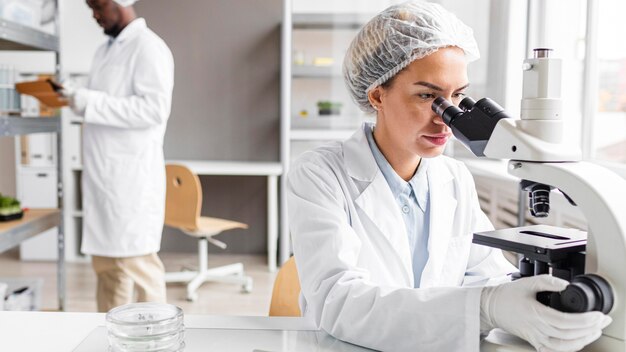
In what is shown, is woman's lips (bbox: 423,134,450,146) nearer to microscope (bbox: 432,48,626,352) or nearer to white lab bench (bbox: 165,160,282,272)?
microscope (bbox: 432,48,626,352)

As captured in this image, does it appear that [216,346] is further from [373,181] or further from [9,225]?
[9,225]

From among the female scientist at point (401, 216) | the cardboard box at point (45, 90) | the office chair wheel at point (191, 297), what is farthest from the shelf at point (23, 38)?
the female scientist at point (401, 216)

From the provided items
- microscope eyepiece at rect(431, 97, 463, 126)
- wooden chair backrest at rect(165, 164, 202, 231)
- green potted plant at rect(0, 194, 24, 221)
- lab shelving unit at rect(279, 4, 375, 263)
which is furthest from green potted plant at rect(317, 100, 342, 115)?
microscope eyepiece at rect(431, 97, 463, 126)

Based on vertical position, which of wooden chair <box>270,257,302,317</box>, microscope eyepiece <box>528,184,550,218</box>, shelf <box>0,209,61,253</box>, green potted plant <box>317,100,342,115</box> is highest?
green potted plant <box>317,100,342,115</box>

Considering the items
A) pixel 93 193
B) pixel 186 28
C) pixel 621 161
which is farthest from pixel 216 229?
pixel 621 161

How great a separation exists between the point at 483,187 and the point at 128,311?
7.32 feet

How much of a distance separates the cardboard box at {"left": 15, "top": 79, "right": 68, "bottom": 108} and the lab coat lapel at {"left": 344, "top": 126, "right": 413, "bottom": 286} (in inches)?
65.7

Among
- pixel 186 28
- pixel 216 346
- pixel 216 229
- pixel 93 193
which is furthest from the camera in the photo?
pixel 186 28

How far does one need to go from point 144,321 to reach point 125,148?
1703 millimetres

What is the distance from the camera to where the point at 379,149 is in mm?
1308

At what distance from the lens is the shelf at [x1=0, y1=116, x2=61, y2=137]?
227cm

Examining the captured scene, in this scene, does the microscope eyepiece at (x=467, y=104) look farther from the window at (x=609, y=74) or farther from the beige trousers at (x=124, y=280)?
the beige trousers at (x=124, y=280)

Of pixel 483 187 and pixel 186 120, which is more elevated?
pixel 186 120

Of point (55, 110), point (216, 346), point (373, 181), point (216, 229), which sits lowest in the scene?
point (216, 229)
